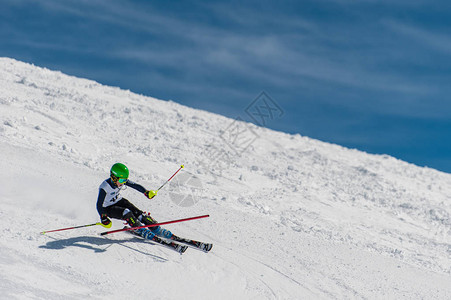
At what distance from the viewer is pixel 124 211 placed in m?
8.29

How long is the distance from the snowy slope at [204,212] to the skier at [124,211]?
0.72 feet

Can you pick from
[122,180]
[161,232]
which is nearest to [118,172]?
[122,180]

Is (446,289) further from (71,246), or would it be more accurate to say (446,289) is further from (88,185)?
(88,185)

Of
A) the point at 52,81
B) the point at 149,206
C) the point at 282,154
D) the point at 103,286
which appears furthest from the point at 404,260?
the point at 52,81

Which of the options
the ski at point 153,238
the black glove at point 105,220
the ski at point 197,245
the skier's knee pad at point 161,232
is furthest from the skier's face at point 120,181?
the ski at point 197,245

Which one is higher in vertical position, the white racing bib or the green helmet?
the green helmet

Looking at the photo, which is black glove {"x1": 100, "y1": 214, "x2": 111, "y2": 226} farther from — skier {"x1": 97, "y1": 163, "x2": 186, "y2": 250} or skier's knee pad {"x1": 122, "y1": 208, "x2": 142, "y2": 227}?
skier's knee pad {"x1": 122, "y1": 208, "x2": 142, "y2": 227}

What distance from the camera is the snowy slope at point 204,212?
7.38m

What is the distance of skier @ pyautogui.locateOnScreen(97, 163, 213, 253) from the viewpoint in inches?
323

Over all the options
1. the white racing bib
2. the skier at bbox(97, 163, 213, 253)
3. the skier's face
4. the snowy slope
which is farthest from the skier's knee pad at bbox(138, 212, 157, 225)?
the skier's face

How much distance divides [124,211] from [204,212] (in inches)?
117

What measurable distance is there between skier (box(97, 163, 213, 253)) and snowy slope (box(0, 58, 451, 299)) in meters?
0.22

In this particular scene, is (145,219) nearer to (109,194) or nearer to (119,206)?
(119,206)

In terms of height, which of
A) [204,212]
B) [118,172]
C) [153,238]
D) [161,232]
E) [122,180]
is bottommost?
[153,238]
